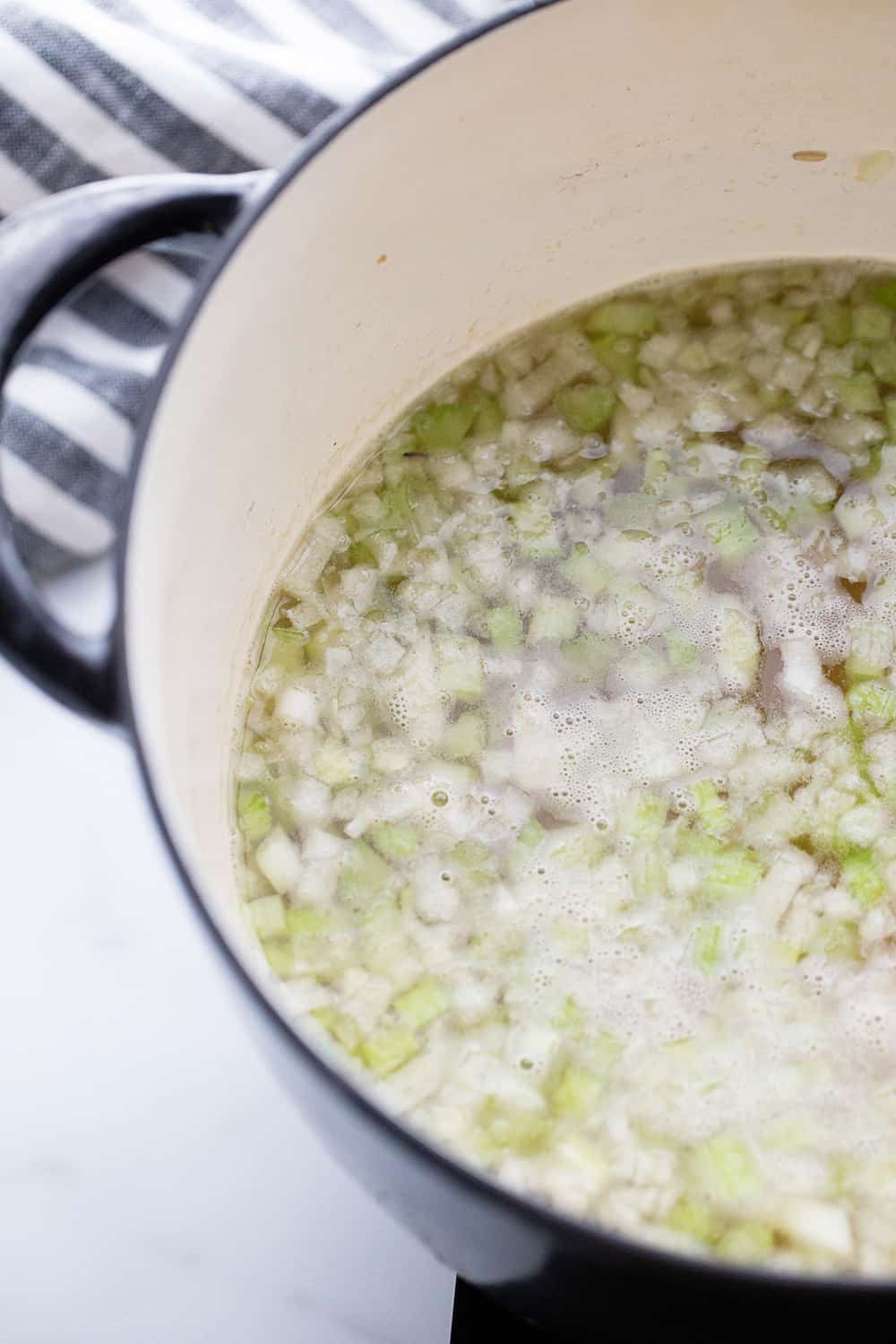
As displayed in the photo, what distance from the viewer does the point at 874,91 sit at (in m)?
0.98

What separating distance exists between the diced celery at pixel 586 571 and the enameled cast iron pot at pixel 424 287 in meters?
0.17

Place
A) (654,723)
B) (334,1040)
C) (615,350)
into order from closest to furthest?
(334,1040)
(654,723)
(615,350)

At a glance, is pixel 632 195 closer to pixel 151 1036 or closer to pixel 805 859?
pixel 805 859

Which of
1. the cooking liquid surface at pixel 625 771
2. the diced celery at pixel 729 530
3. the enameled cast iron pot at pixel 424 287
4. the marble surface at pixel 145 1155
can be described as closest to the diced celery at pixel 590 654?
the cooking liquid surface at pixel 625 771

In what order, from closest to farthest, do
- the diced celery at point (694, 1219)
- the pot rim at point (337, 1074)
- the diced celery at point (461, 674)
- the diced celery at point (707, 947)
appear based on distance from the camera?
the pot rim at point (337, 1074)
the diced celery at point (694, 1219)
the diced celery at point (707, 947)
the diced celery at point (461, 674)

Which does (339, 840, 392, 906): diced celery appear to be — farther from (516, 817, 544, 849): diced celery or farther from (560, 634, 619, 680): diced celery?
(560, 634, 619, 680): diced celery

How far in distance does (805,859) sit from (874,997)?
0.09 meters

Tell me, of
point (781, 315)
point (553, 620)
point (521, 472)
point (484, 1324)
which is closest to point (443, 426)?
point (521, 472)

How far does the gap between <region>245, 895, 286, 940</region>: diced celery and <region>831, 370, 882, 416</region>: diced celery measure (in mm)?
543

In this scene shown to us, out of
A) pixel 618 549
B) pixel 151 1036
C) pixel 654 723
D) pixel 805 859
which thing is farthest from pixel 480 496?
pixel 151 1036

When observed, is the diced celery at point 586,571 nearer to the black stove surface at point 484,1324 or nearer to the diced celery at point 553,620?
the diced celery at point 553,620

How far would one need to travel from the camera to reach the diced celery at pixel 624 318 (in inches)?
41.9

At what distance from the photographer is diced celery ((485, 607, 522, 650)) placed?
38.1 inches

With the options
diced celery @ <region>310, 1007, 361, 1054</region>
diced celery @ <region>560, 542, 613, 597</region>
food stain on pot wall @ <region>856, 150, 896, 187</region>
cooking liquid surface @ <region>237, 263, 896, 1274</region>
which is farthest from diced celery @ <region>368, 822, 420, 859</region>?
food stain on pot wall @ <region>856, 150, 896, 187</region>
